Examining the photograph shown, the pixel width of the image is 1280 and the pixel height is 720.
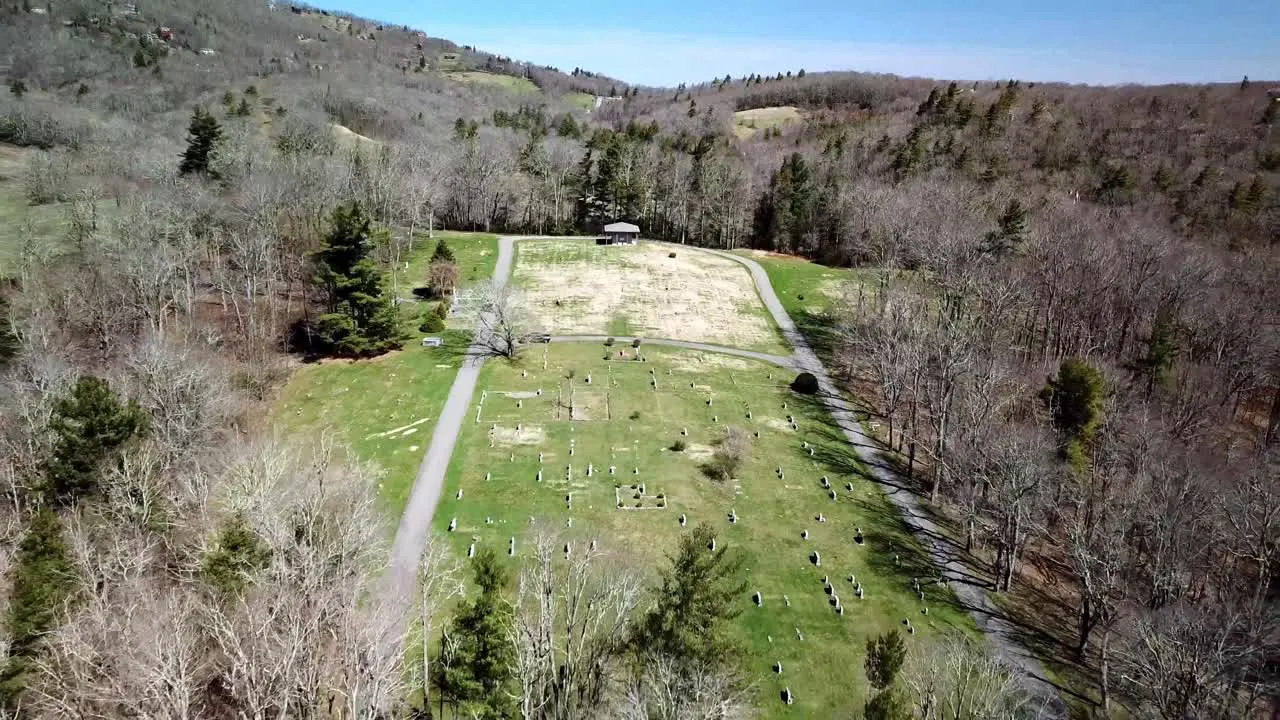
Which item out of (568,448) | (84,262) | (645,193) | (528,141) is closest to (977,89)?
(645,193)

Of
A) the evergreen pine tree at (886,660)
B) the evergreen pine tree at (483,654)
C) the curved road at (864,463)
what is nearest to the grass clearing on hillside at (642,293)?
the curved road at (864,463)

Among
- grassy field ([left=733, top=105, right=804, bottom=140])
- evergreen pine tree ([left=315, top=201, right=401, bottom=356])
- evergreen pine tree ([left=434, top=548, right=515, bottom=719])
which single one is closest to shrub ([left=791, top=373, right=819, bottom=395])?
evergreen pine tree ([left=315, top=201, right=401, bottom=356])

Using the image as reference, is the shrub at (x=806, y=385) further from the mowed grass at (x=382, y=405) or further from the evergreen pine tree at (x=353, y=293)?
the evergreen pine tree at (x=353, y=293)

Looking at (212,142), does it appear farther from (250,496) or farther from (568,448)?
(250,496)

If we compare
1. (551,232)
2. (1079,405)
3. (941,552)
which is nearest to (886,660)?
(941,552)

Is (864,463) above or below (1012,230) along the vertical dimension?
below

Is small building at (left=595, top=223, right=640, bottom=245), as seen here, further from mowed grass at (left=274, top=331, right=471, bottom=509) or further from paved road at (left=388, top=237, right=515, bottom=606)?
mowed grass at (left=274, top=331, right=471, bottom=509)

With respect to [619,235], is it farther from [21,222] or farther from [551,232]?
[21,222]
